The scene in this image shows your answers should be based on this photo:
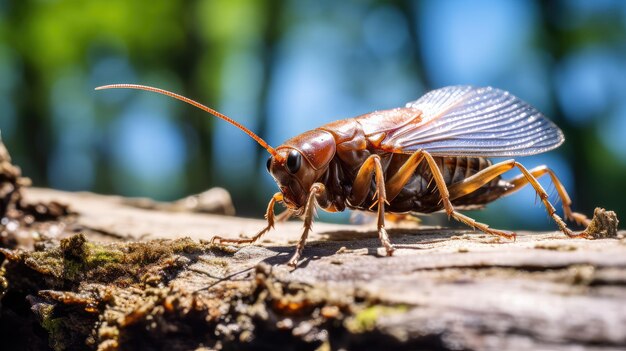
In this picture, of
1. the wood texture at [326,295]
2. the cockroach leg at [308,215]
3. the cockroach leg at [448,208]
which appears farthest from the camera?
the cockroach leg at [448,208]

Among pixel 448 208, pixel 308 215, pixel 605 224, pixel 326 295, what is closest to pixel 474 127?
pixel 448 208

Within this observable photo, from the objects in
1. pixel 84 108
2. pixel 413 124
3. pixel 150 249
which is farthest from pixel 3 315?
pixel 84 108

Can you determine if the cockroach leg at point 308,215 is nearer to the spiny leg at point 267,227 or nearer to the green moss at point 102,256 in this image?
the spiny leg at point 267,227

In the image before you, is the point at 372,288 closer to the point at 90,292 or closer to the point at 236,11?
the point at 90,292

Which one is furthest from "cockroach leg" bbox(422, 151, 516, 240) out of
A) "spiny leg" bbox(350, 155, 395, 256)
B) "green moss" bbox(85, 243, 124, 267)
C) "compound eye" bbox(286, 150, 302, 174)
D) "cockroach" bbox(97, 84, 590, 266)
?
"green moss" bbox(85, 243, 124, 267)

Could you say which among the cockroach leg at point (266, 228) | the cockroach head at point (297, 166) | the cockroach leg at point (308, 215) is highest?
the cockroach head at point (297, 166)

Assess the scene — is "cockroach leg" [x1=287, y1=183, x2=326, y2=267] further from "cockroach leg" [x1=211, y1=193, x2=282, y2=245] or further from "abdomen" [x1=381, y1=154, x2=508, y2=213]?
"abdomen" [x1=381, y1=154, x2=508, y2=213]

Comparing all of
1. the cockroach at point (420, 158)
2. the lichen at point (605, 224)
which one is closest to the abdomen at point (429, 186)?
the cockroach at point (420, 158)
